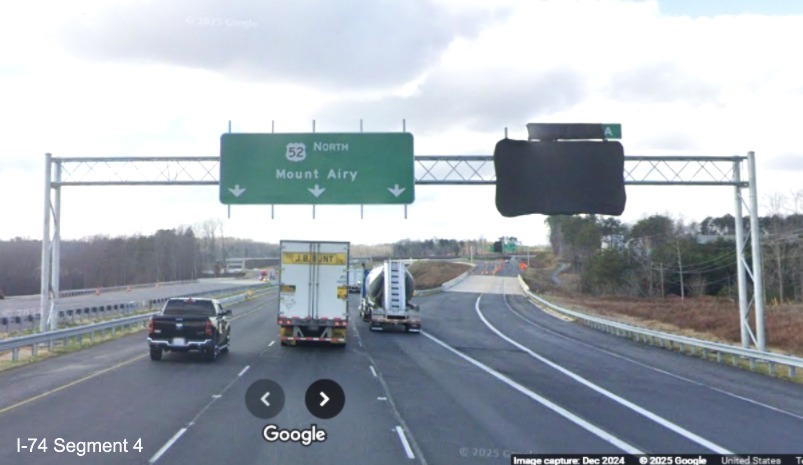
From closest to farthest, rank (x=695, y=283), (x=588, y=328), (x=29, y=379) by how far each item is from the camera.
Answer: (x=29, y=379) < (x=588, y=328) < (x=695, y=283)

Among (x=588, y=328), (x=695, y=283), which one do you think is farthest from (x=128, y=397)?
(x=695, y=283)

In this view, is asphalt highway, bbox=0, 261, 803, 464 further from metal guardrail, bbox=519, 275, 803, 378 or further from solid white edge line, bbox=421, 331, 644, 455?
metal guardrail, bbox=519, 275, 803, 378

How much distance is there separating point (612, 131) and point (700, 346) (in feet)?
43.7

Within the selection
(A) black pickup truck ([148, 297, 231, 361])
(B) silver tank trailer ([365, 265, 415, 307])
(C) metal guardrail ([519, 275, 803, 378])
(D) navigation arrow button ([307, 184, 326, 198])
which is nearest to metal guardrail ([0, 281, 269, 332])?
(A) black pickup truck ([148, 297, 231, 361])

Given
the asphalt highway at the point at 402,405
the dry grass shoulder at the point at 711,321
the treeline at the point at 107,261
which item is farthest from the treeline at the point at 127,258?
the asphalt highway at the point at 402,405

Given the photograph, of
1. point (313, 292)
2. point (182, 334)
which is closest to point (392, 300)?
point (313, 292)

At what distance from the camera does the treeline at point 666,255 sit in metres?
72.9

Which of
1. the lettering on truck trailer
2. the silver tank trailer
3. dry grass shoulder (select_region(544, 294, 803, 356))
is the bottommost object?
dry grass shoulder (select_region(544, 294, 803, 356))

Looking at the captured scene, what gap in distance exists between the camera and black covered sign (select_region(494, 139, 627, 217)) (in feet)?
61.2

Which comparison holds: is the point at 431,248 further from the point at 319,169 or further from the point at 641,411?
the point at 641,411

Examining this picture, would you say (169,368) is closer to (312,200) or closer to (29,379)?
(29,379)

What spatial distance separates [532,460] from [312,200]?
16.4 metres

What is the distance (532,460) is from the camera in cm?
848

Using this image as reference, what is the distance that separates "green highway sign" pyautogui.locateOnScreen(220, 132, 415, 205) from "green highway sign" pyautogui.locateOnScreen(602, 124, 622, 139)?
21.7ft
